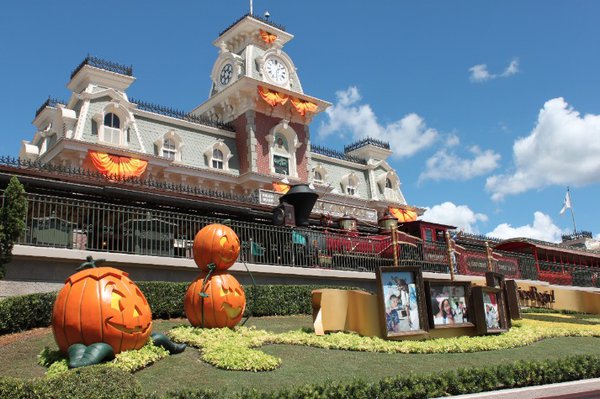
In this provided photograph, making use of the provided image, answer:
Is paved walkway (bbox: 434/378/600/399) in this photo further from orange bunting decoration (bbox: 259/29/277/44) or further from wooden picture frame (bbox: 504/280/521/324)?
orange bunting decoration (bbox: 259/29/277/44)

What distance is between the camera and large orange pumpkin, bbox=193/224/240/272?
9938mm

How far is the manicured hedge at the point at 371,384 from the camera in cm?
533

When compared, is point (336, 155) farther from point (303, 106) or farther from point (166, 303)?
point (166, 303)

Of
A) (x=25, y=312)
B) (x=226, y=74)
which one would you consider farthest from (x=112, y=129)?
(x=25, y=312)

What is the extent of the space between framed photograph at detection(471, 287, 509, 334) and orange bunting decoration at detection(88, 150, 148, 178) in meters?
19.7

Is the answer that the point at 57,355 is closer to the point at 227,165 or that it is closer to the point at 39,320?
the point at 39,320

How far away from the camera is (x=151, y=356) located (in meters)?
7.74

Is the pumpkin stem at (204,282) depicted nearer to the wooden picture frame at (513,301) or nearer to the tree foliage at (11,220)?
the tree foliage at (11,220)

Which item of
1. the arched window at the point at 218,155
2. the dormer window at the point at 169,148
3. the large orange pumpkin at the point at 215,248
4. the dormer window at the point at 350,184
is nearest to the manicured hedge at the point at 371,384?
the large orange pumpkin at the point at 215,248

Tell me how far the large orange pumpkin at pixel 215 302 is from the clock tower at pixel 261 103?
2382 cm

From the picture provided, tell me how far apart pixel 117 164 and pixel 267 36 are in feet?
55.7

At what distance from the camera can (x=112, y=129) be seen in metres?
29.2

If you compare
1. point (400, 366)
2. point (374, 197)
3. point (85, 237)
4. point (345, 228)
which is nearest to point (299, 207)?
point (345, 228)

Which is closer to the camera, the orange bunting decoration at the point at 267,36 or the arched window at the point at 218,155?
the arched window at the point at 218,155
